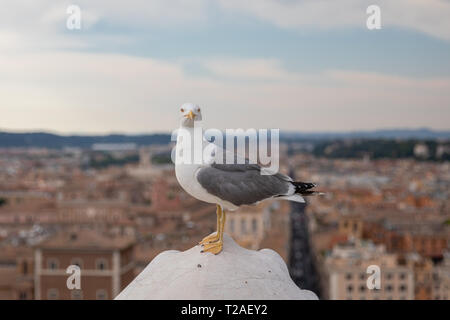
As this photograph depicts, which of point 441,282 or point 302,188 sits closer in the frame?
point 302,188

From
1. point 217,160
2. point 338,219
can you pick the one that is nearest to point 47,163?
point 338,219

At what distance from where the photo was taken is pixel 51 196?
191 ft

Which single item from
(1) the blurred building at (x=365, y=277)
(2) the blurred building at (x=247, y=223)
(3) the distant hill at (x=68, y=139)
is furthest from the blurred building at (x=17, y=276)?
(3) the distant hill at (x=68, y=139)

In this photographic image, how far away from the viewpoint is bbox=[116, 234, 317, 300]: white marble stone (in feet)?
8.31

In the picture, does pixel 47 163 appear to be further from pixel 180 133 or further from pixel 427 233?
pixel 180 133

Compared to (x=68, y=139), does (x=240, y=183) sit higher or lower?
lower

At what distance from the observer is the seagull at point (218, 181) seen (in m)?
2.91

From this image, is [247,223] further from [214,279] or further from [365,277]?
[214,279]

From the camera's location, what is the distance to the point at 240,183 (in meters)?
3.02

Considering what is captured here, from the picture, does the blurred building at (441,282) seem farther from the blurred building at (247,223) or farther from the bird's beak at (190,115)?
the bird's beak at (190,115)

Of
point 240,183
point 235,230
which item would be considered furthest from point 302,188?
A: point 235,230

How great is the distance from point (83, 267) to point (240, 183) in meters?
20.2

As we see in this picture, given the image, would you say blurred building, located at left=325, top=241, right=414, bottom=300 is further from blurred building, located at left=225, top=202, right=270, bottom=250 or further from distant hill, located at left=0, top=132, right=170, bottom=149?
distant hill, located at left=0, top=132, right=170, bottom=149
